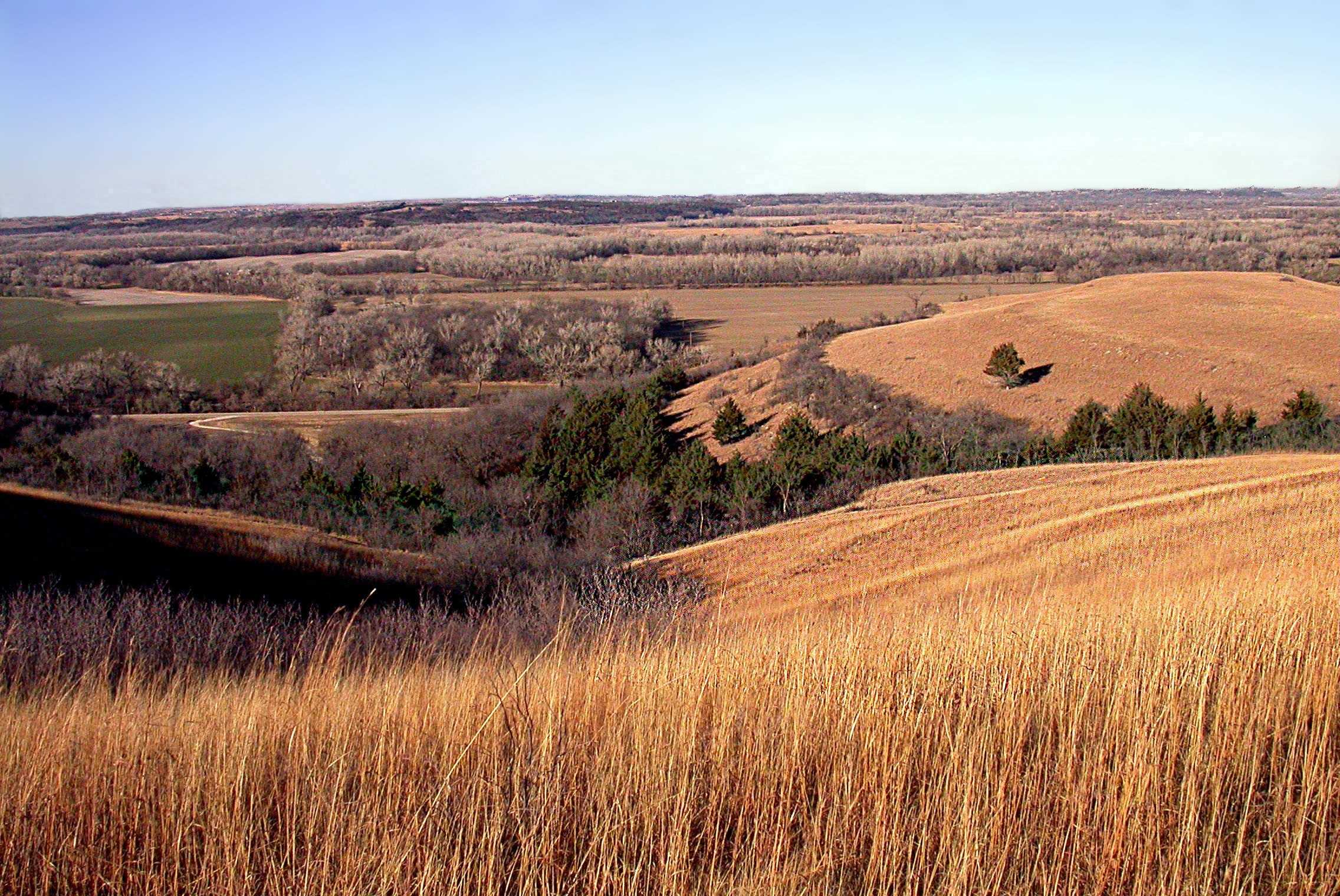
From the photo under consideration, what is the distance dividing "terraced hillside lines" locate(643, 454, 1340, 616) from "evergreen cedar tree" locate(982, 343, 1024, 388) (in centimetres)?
1730

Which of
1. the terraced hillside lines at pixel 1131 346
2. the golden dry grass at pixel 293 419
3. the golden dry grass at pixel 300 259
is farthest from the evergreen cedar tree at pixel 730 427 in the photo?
the golden dry grass at pixel 300 259

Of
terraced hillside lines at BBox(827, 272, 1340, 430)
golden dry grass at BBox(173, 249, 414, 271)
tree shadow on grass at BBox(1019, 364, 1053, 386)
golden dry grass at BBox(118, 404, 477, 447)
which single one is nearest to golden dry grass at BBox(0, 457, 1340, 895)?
terraced hillside lines at BBox(827, 272, 1340, 430)

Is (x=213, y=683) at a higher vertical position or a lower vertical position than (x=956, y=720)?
lower

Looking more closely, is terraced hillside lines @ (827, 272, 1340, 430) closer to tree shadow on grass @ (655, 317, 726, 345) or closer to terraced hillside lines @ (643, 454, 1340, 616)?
terraced hillside lines @ (643, 454, 1340, 616)

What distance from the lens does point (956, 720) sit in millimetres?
3818

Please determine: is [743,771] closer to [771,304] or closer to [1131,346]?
[1131,346]

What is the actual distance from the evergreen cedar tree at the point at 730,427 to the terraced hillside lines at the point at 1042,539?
16856 millimetres

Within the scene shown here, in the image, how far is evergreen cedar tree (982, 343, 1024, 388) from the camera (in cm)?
3844

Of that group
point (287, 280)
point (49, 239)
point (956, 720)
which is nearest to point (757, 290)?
point (287, 280)

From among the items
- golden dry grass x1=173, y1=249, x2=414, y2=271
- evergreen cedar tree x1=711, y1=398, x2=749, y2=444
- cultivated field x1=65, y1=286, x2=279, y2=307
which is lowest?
evergreen cedar tree x1=711, y1=398, x2=749, y2=444

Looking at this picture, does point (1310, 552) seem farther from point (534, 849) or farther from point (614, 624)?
point (534, 849)

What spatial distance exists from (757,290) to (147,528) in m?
85.7

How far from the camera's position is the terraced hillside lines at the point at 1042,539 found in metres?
8.70

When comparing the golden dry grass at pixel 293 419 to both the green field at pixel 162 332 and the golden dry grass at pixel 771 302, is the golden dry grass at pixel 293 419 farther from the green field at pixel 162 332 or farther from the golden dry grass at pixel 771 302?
the golden dry grass at pixel 771 302
